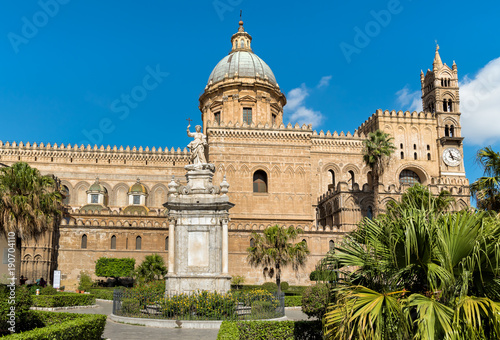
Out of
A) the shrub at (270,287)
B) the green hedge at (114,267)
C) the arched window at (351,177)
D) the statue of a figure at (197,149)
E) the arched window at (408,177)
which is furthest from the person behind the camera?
the arched window at (351,177)

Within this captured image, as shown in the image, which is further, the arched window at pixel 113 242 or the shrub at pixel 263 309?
the arched window at pixel 113 242

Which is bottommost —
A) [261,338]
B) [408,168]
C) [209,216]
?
[261,338]

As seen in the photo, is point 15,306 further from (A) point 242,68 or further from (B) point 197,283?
(A) point 242,68

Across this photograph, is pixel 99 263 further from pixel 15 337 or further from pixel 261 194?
pixel 15 337

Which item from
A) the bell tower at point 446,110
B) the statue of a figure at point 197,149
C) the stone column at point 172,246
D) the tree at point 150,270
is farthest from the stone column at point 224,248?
the bell tower at point 446,110

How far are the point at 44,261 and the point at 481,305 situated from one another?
32962mm

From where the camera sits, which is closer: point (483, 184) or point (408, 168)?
point (483, 184)

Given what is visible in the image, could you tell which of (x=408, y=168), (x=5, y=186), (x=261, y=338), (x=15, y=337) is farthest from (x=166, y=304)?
(x=408, y=168)

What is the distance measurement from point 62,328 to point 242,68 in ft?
136

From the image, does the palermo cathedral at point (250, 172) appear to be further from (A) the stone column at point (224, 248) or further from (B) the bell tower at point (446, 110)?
(A) the stone column at point (224, 248)

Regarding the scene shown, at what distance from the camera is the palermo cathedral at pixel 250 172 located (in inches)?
1426

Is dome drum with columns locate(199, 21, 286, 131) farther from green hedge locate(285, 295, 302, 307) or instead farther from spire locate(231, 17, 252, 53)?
green hedge locate(285, 295, 302, 307)

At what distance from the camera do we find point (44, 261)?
34.1 meters

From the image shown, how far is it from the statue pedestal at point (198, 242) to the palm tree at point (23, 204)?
9.76 meters
